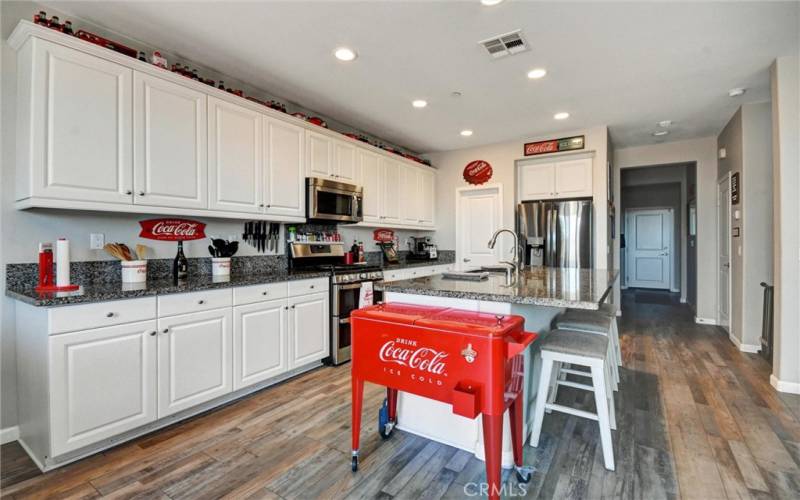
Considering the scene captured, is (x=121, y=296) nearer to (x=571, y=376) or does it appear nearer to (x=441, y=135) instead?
(x=571, y=376)

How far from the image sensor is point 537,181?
5023 mm

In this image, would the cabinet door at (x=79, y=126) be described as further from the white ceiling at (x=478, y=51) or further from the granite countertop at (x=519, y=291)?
the granite countertop at (x=519, y=291)

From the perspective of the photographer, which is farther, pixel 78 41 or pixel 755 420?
pixel 755 420

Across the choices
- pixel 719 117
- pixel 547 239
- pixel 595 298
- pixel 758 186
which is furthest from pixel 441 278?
pixel 719 117

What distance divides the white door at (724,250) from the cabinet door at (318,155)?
4.70 meters

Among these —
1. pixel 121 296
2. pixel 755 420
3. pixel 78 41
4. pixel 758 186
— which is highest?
pixel 78 41

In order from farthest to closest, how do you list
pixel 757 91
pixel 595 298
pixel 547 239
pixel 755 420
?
pixel 547 239
pixel 757 91
pixel 755 420
pixel 595 298

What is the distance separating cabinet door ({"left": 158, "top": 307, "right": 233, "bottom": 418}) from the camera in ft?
7.35

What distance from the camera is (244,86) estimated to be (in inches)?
132

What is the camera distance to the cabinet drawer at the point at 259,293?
2660mm

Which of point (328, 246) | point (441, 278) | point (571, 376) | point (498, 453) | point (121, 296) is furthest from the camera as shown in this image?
point (328, 246)

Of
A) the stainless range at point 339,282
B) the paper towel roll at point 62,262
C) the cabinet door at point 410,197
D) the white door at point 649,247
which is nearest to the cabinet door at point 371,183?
the cabinet door at point 410,197

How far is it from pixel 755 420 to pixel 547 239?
9.15ft

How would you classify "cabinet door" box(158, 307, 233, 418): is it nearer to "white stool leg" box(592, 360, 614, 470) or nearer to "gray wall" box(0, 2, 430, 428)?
"gray wall" box(0, 2, 430, 428)
